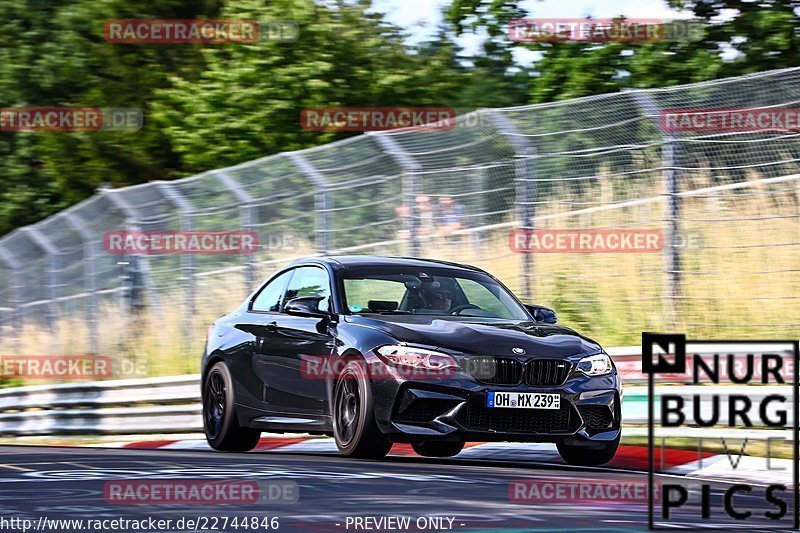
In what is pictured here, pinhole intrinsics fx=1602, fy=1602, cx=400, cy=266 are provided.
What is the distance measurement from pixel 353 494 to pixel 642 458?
3.46 meters

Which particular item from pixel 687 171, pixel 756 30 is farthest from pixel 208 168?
pixel 687 171

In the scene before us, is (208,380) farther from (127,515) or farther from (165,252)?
(165,252)

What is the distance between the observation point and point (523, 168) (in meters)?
14.2

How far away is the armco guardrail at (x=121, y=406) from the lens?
1227 cm

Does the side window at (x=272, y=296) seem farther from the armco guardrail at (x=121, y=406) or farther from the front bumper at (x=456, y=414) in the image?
the armco guardrail at (x=121, y=406)

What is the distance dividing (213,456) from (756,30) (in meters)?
16.0

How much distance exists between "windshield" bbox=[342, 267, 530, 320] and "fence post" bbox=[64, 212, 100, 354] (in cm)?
1018

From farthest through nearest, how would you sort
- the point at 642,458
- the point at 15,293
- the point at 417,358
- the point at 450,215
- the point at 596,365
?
the point at 15,293 → the point at 450,215 → the point at 642,458 → the point at 596,365 → the point at 417,358

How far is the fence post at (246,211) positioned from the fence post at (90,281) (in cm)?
372

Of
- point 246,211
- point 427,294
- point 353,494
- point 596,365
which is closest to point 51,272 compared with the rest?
point 246,211

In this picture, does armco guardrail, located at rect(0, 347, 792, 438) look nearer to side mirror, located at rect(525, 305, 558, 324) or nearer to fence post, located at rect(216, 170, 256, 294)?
side mirror, located at rect(525, 305, 558, 324)

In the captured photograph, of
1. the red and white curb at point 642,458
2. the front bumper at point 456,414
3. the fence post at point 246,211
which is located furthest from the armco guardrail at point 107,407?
the front bumper at point 456,414

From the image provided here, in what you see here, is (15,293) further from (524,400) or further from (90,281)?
(524,400)

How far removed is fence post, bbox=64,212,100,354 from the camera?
20.8m
